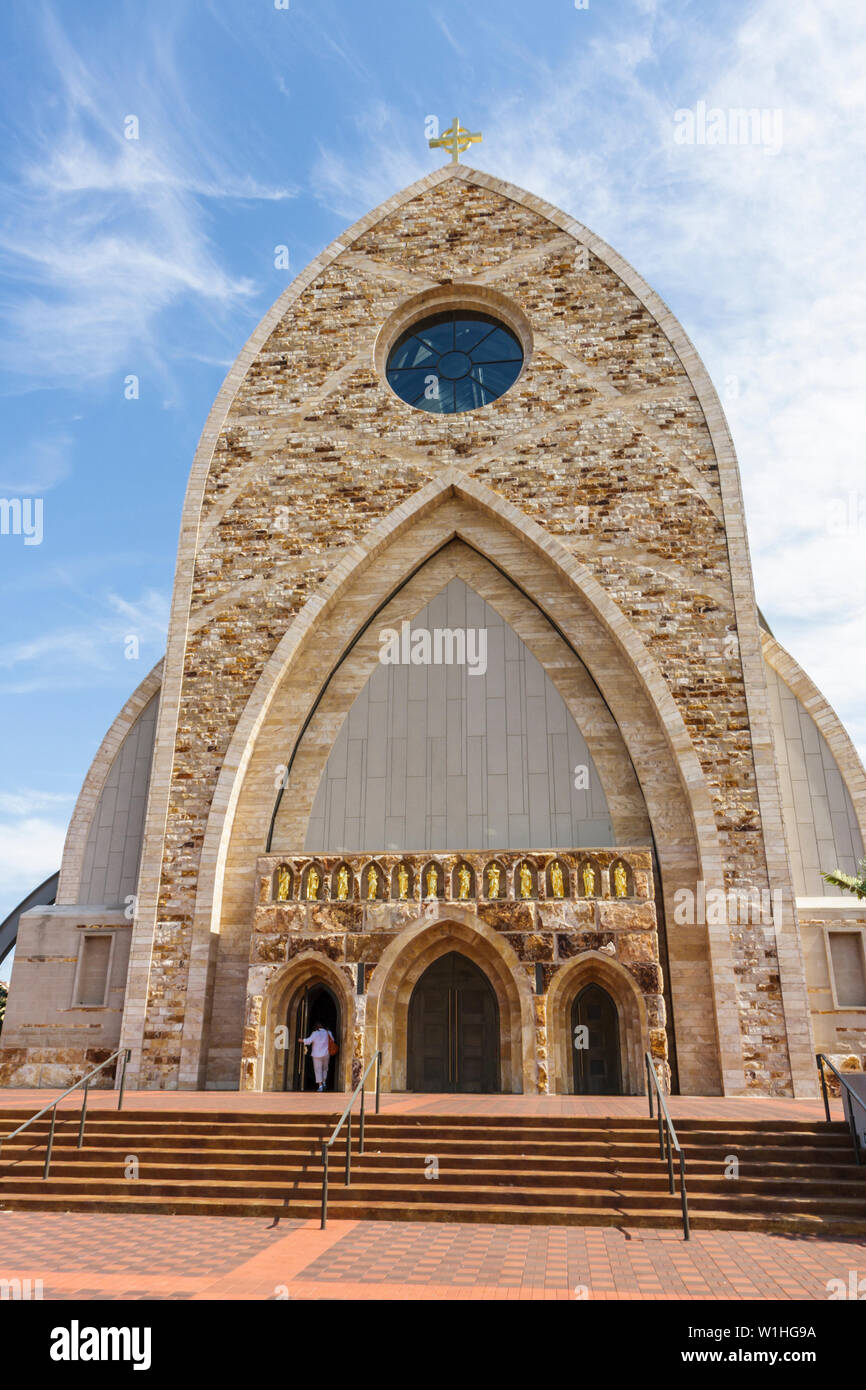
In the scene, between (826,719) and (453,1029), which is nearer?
(453,1029)

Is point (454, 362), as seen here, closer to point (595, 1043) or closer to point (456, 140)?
point (456, 140)

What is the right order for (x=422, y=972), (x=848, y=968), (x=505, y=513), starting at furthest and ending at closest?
(x=505, y=513)
(x=422, y=972)
(x=848, y=968)

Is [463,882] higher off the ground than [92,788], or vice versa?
[92,788]

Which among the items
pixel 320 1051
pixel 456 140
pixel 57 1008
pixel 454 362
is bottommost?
pixel 320 1051

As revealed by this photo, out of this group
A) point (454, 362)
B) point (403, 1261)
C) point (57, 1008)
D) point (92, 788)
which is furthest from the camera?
point (454, 362)

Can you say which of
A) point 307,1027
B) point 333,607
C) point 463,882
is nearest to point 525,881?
point 463,882

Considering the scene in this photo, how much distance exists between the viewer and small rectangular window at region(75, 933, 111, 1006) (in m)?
16.7

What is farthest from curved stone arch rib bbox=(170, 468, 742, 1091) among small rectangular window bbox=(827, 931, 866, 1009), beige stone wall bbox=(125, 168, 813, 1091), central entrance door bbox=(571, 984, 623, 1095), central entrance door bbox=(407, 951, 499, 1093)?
central entrance door bbox=(407, 951, 499, 1093)

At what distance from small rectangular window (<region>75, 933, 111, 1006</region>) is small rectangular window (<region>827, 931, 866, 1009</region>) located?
40.3ft

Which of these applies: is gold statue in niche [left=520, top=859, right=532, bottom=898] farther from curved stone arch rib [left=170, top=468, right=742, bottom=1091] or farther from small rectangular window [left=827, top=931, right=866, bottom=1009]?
small rectangular window [left=827, top=931, right=866, bottom=1009]

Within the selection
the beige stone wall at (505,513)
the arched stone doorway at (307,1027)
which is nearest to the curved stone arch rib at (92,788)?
the beige stone wall at (505,513)

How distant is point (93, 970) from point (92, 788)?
390 centimetres

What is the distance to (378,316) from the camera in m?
20.1

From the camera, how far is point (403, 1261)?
6699 mm
